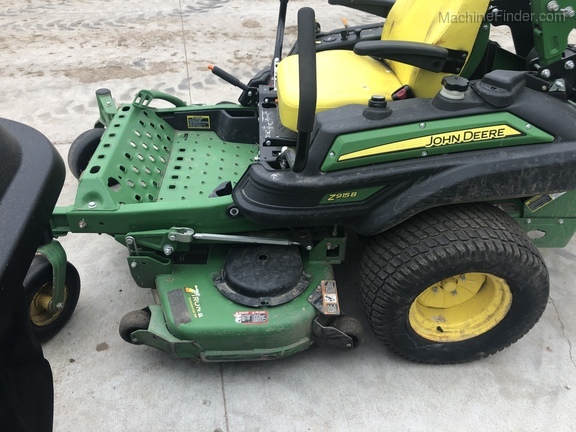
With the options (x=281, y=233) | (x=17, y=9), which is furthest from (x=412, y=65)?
(x=17, y=9)

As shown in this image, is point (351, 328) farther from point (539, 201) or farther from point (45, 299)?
point (45, 299)

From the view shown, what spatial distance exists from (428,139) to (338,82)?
1.68 feet

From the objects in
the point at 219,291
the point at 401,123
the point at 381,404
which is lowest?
the point at 381,404

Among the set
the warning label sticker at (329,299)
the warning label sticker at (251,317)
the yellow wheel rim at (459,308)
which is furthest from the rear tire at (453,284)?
the warning label sticker at (251,317)

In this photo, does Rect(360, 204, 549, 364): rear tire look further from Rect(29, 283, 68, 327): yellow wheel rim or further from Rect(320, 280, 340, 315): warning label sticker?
Rect(29, 283, 68, 327): yellow wheel rim

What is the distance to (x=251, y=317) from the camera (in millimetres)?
1983

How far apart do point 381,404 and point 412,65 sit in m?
1.33

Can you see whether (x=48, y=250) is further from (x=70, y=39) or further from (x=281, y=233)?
(x=70, y=39)

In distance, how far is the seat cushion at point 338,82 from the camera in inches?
79.0

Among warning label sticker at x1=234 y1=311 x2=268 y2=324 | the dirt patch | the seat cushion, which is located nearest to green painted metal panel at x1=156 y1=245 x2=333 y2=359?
warning label sticker at x1=234 y1=311 x2=268 y2=324

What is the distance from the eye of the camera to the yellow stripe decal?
179cm

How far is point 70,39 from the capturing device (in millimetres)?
5281

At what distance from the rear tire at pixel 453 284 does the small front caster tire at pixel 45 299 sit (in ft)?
4.22

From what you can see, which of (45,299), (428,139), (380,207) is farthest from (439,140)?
(45,299)
